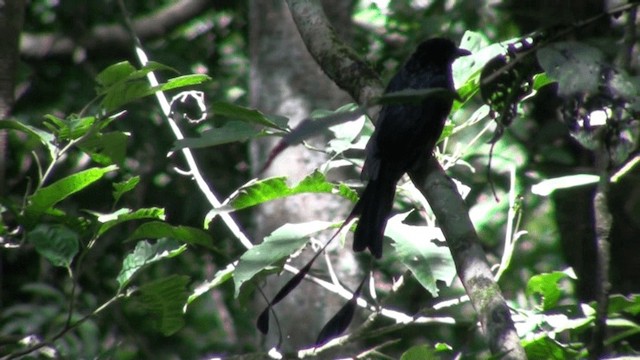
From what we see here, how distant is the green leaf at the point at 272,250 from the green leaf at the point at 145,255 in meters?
0.22

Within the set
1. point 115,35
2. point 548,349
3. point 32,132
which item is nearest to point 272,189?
point 32,132

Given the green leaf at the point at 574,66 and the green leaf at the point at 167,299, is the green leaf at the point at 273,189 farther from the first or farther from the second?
the green leaf at the point at 574,66

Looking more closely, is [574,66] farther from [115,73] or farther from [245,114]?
[115,73]

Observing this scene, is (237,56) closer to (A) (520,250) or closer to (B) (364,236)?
(A) (520,250)

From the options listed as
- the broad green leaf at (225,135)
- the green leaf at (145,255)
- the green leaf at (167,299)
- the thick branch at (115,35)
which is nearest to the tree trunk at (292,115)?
the green leaf at (167,299)

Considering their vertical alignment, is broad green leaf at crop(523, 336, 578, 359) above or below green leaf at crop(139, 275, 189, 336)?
above

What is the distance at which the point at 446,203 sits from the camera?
70.7 inches

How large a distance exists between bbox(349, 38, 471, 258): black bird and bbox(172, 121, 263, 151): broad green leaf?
333 millimetres

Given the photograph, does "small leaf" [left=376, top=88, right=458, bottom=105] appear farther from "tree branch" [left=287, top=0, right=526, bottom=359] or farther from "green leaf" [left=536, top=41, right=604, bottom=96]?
"tree branch" [left=287, top=0, right=526, bottom=359]

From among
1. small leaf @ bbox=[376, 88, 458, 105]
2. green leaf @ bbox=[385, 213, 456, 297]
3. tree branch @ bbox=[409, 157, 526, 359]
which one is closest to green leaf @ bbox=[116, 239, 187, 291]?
green leaf @ bbox=[385, 213, 456, 297]

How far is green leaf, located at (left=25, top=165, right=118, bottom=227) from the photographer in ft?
6.69

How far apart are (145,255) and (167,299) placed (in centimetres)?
13

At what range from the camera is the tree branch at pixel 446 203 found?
1.49 meters

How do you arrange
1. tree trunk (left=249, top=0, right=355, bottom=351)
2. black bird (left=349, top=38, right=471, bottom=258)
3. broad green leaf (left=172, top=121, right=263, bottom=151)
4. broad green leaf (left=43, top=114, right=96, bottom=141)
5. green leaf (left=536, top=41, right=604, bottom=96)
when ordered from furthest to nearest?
tree trunk (left=249, top=0, right=355, bottom=351)
black bird (left=349, top=38, right=471, bottom=258)
broad green leaf (left=43, top=114, right=96, bottom=141)
broad green leaf (left=172, top=121, right=263, bottom=151)
green leaf (left=536, top=41, right=604, bottom=96)
